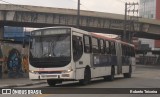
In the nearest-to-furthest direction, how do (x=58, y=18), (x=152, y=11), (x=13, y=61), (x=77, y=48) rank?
(x=77, y=48), (x=13, y=61), (x=58, y=18), (x=152, y=11)

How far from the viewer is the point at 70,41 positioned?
22.5m

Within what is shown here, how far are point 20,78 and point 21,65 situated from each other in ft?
3.66

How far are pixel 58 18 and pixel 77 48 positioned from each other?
49.6 meters

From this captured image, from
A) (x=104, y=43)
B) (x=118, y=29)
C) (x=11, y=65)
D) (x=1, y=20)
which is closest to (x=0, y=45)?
(x=11, y=65)

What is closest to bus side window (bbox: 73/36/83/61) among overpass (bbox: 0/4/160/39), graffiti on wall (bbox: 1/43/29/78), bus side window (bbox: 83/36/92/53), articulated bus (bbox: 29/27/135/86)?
articulated bus (bbox: 29/27/135/86)

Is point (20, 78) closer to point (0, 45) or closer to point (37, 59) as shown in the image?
point (0, 45)

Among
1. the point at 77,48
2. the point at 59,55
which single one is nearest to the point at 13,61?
the point at 77,48

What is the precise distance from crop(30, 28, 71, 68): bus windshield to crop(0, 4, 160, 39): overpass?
1848 inches

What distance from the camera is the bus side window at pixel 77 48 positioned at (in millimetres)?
22828

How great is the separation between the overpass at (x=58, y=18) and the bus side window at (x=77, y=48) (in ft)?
152

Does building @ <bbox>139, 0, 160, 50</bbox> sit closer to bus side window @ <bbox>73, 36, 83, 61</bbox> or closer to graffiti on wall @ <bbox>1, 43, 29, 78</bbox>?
graffiti on wall @ <bbox>1, 43, 29, 78</bbox>

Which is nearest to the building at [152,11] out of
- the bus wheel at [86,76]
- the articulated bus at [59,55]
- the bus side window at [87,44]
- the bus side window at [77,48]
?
the bus side window at [87,44]

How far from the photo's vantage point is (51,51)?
73.4 feet

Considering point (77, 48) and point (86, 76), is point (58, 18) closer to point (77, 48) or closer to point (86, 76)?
point (86, 76)
